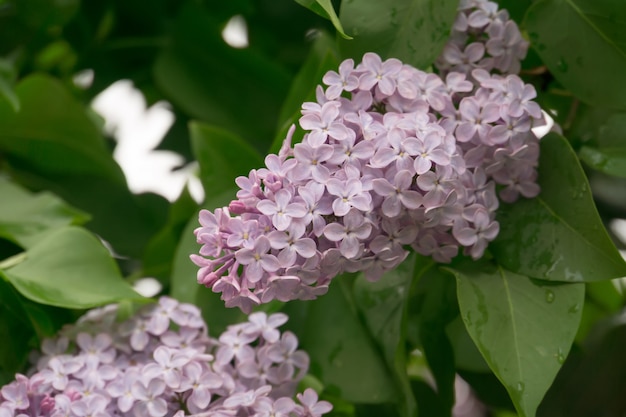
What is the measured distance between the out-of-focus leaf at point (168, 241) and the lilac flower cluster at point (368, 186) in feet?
0.75

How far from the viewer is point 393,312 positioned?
579 millimetres

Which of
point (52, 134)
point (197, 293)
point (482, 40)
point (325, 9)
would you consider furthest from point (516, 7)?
point (52, 134)

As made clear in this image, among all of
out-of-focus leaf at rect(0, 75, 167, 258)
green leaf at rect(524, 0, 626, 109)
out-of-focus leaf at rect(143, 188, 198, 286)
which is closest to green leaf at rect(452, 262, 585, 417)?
green leaf at rect(524, 0, 626, 109)

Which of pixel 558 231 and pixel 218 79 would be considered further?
pixel 218 79

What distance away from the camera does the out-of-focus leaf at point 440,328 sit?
1.90 ft

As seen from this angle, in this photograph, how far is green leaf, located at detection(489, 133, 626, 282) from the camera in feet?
1.61

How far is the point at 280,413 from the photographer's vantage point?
1.60 ft

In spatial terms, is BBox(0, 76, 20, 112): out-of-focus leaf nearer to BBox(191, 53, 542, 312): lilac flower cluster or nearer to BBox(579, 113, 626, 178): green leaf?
BBox(191, 53, 542, 312): lilac flower cluster

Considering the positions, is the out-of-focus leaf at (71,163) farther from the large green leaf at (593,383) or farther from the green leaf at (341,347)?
the large green leaf at (593,383)

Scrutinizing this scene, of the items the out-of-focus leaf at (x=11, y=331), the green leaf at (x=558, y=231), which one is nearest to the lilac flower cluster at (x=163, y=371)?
the out-of-focus leaf at (x=11, y=331)

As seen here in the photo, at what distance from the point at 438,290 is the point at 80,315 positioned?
246 millimetres

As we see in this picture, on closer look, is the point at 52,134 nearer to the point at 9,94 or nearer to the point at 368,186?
the point at 9,94

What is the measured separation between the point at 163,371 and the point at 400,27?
0.23 meters

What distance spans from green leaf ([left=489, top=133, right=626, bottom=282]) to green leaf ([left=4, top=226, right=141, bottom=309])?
0.75 ft
